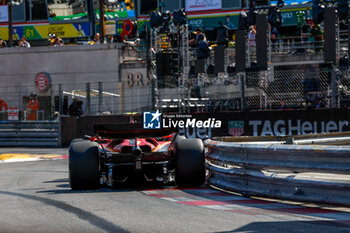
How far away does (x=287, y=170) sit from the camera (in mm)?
7316

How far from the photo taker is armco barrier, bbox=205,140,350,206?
6.51m

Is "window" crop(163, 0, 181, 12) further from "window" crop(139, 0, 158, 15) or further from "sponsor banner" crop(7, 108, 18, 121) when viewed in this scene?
"sponsor banner" crop(7, 108, 18, 121)

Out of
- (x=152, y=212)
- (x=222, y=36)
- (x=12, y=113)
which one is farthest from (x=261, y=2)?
(x=152, y=212)

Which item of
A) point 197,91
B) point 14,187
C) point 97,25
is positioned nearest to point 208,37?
point 97,25

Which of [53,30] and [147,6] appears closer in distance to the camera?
[147,6]

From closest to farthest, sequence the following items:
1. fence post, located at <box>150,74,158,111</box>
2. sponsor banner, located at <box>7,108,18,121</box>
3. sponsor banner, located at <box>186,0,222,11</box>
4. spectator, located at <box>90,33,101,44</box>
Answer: fence post, located at <box>150,74,158,111</box>
sponsor banner, located at <box>7,108,18,121</box>
sponsor banner, located at <box>186,0,222,11</box>
spectator, located at <box>90,33,101,44</box>

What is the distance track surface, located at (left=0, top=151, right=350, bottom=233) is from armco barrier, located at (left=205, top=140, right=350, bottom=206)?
19 centimetres

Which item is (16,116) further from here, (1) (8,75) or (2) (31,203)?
(2) (31,203)

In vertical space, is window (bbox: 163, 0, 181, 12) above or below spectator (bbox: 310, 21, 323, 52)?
above

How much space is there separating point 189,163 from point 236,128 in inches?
385

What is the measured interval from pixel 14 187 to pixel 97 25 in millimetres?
22340

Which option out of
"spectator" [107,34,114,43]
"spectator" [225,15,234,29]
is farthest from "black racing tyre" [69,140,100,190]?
"spectator" [107,34,114,43]

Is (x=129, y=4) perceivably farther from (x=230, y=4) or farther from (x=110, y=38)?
(x=230, y=4)

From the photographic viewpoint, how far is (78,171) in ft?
27.1
